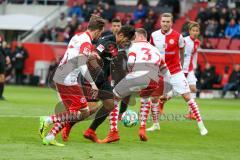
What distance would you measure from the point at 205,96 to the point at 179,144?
756 inches

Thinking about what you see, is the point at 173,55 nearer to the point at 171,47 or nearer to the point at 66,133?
the point at 171,47

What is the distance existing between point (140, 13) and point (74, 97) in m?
26.5

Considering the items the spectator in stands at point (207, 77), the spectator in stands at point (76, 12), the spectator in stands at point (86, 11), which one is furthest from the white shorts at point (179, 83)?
the spectator in stands at point (76, 12)

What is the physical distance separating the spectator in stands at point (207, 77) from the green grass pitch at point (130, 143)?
12.9 m

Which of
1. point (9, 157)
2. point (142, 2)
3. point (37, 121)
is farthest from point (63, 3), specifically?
point (9, 157)

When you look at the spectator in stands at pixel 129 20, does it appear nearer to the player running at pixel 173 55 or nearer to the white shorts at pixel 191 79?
the white shorts at pixel 191 79

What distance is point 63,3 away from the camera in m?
46.9

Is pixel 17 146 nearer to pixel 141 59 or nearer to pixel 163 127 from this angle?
pixel 141 59

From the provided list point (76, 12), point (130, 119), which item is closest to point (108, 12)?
point (76, 12)

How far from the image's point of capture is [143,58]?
14.6m

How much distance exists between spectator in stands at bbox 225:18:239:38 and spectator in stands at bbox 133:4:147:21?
4.89 meters

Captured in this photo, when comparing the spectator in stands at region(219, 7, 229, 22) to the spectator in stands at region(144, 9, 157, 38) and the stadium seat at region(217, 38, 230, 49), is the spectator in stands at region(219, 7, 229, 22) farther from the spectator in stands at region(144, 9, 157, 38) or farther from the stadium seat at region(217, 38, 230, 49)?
the spectator in stands at region(144, 9, 157, 38)

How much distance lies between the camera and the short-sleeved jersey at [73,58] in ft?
43.2

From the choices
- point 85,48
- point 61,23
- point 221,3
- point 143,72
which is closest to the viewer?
point 85,48
